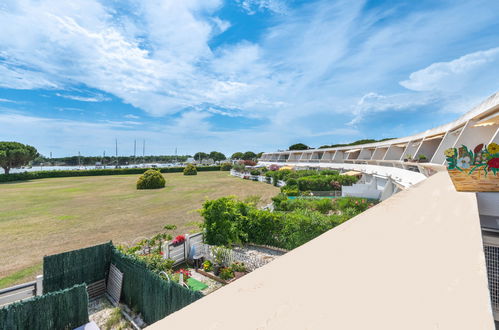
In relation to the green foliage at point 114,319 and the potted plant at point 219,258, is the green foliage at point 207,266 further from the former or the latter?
the green foliage at point 114,319

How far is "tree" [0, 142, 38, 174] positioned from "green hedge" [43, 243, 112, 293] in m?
47.0

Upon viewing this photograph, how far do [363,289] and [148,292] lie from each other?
640 centimetres

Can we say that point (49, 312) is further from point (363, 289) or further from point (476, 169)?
point (476, 169)

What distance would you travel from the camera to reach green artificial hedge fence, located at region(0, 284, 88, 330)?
15.1ft

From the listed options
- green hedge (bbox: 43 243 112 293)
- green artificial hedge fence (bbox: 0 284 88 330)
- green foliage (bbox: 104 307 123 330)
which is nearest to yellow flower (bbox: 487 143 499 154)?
green foliage (bbox: 104 307 123 330)

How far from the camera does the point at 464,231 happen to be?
1.70 metres

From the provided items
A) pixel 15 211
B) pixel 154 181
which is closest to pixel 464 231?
pixel 15 211

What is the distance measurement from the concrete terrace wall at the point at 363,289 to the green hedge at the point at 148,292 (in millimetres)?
4379

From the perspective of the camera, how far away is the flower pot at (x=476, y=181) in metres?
3.61

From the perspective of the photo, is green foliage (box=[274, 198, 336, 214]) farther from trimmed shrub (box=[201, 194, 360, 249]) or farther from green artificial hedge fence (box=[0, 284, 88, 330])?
green artificial hedge fence (box=[0, 284, 88, 330])

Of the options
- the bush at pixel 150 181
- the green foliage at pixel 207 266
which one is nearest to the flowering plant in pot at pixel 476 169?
the green foliage at pixel 207 266

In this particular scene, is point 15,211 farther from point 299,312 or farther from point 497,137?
point 497,137

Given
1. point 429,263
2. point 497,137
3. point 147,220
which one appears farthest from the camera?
point 147,220

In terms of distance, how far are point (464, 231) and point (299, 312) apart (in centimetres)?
172
